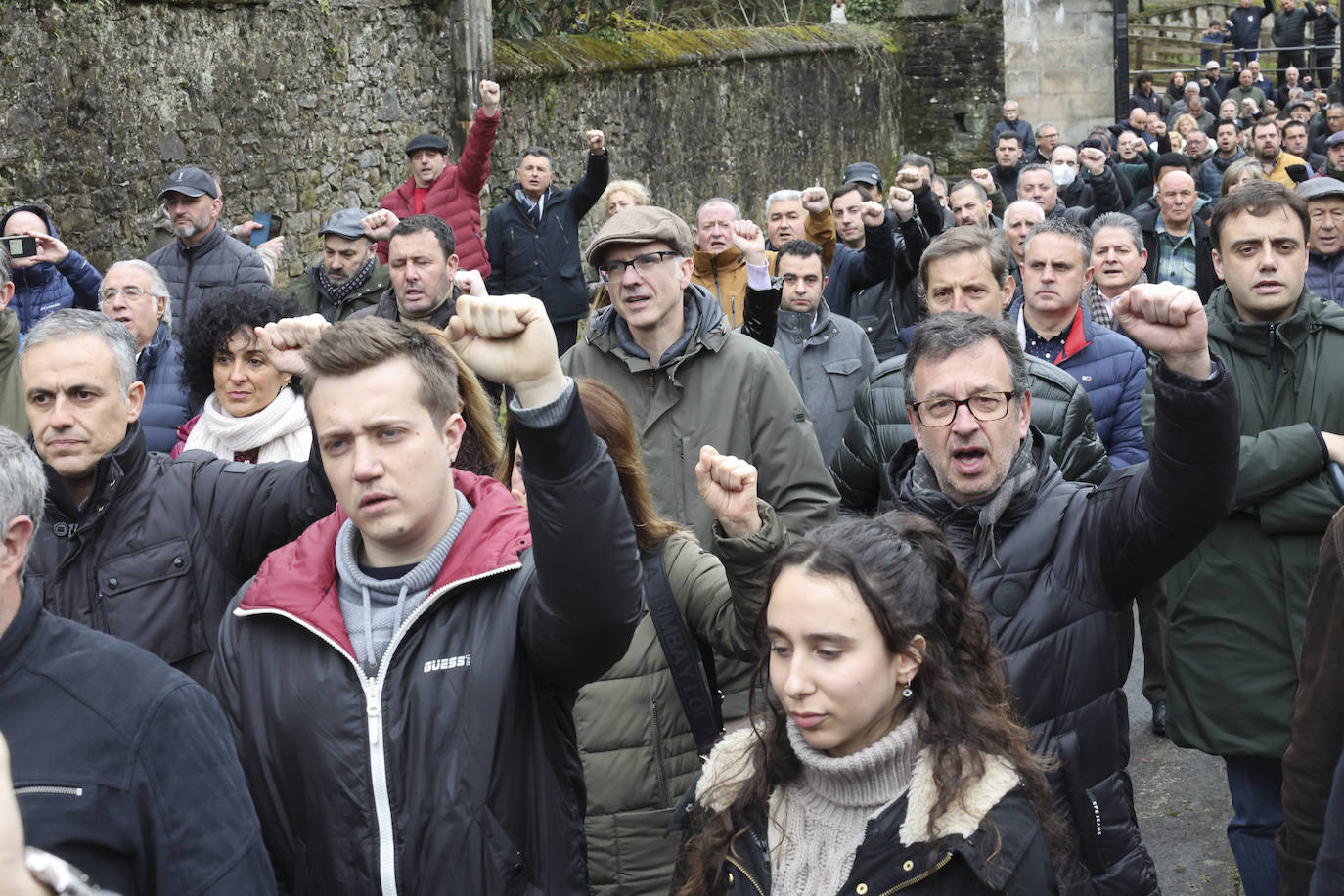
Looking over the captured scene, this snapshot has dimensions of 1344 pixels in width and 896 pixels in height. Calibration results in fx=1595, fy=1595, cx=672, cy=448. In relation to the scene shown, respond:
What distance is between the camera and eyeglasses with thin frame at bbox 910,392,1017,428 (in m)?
3.35

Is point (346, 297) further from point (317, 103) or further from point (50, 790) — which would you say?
point (50, 790)

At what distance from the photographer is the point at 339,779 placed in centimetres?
248

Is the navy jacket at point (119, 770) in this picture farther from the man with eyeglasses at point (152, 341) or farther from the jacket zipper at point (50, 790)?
the man with eyeglasses at point (152, 341)

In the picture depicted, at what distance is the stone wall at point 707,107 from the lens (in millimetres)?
15531

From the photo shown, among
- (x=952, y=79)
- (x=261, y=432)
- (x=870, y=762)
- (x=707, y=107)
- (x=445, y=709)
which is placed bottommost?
(x=870, y=762)

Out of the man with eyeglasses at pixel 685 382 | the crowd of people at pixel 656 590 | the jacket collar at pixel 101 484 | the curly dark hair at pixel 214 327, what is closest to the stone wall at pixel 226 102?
the crowd of people at pixel 656 590

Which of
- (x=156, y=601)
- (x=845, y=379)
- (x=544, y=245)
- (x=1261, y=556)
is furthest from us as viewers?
(x=544, y=245)

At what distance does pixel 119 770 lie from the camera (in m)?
2.13

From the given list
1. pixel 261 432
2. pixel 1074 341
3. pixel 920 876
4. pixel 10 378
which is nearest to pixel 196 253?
pixel 10 378

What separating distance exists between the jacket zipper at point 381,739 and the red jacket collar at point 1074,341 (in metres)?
3.44

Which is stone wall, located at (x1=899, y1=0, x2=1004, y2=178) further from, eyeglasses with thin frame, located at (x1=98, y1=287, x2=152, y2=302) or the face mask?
eyeglasses with thin frame, located at (x1=98, y1=287, x2=152, y2=302)

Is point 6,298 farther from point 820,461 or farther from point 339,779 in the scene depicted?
point 339,779

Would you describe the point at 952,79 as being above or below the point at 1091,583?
above

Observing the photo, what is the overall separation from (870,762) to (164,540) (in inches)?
70.2
